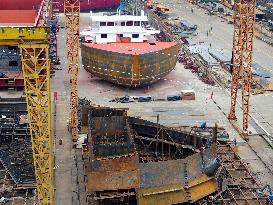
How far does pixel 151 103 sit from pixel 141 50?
7355mm

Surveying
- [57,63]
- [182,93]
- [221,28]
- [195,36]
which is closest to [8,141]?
[182,93]

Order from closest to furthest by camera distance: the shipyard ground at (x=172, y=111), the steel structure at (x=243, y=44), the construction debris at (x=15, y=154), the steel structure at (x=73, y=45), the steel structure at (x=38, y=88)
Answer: the steel structure at (x=38, y=88)
the construction debris at (x=15, y=154)
the shipyard ground at (x=172, y=111)
the steel structure at (x=73, y=45)
the steel structure at (x=243, y=44)

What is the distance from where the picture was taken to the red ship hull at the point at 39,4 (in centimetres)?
8747

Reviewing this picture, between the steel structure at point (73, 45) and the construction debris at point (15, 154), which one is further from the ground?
the steel structure at point (73, 45)

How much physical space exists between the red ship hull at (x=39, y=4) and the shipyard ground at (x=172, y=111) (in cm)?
1780

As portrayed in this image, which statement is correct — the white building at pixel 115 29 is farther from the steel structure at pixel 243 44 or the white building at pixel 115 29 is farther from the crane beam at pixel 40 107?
the crane beam at pixel 40 107

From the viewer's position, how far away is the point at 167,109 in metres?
53.8

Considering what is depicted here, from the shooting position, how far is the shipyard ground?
1585 inches

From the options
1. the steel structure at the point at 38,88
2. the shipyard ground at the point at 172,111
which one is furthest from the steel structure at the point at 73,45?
the steel structure at the point at 38,88

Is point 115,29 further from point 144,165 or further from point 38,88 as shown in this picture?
point 38,88

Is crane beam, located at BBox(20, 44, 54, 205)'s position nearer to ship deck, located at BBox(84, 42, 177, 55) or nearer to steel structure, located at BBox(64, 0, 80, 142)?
steel structure, located at BBox(64, 0, 80, 142)

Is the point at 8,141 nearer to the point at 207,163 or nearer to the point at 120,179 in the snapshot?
the point at 120,179

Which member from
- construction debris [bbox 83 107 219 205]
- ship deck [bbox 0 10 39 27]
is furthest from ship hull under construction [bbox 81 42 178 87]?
ship deck [bbox 0 10 39 27]

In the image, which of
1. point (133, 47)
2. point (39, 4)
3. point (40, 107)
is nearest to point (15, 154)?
point (40, 107)
